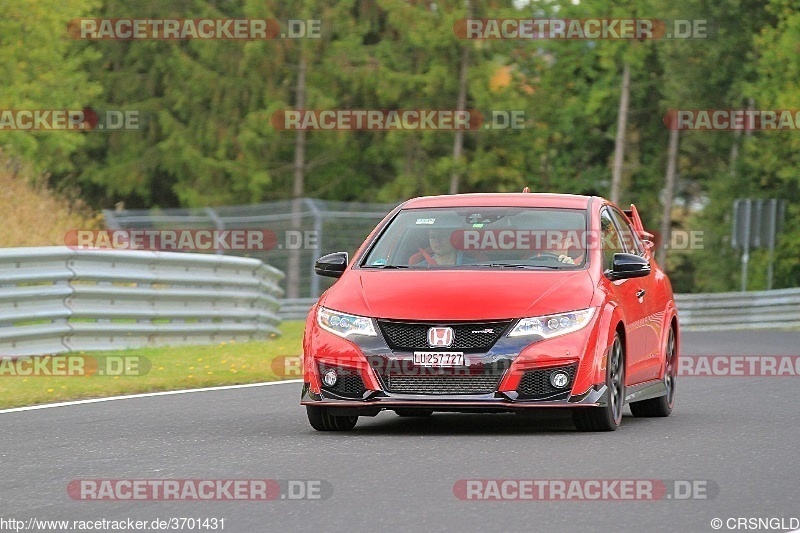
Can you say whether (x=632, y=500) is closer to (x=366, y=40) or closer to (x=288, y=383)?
(x=288, y=383)

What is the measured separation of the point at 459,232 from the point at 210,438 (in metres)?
2.30

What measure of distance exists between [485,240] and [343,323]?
135 cm

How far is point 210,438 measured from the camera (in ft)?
37.8

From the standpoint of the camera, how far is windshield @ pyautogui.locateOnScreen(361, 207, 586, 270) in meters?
12.2

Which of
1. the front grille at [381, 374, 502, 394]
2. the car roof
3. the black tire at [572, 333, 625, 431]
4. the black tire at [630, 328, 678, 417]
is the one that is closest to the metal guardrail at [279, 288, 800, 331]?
the black tire at [630, 328, 678, 417]

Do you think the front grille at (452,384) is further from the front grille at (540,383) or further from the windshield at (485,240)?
the windshield at (485,240)

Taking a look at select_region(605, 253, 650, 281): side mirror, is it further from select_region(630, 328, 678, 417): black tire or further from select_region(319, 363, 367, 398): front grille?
select_region(319, 363, 367, 398): front grille

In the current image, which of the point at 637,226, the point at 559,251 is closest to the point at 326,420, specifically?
the point at 559,251

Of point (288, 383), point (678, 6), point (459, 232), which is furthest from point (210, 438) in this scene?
point (678, 6)

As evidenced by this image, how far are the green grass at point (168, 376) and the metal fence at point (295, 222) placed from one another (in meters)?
10.5

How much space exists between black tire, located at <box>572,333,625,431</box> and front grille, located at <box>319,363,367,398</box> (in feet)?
4.50

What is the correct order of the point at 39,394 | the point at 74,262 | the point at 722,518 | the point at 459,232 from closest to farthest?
the point at 722,518, the point at 459,232, the point at 39,394, the point at 74,262

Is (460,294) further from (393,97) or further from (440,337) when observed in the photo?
(393,97)

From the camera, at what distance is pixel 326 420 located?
39.2 ft
